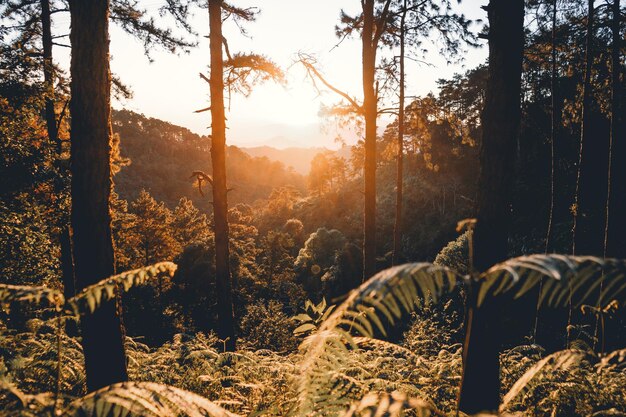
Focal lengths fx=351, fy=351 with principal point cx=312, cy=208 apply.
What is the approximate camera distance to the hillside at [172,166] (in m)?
79.1

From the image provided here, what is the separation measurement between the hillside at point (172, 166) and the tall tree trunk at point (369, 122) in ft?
208

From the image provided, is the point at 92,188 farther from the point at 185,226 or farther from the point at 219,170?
the point at 185,226

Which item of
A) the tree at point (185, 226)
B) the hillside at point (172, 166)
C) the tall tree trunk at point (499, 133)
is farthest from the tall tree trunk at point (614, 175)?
the hillside at point (172, 166)

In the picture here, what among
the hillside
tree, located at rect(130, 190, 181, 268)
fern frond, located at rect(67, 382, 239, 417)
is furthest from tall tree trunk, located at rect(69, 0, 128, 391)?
the hillside

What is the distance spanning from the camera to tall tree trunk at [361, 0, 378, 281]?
26.1 feet

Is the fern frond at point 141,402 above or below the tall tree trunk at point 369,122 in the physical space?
below

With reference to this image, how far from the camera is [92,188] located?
11.2ft

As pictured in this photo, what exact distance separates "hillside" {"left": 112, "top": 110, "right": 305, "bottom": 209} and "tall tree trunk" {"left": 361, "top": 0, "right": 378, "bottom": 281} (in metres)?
63.4

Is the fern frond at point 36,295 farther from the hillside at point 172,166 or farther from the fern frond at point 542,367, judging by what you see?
the hillside at point 172,166

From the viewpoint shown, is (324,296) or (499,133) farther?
(324,296)

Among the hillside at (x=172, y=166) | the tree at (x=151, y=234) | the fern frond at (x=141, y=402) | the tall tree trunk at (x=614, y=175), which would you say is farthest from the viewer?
the hillside at (x=172, y=166)

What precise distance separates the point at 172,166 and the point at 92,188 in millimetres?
89516

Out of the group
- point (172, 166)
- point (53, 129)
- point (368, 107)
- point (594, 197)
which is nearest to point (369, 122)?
point (368, 107)

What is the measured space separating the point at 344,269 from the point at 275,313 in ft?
53.0
